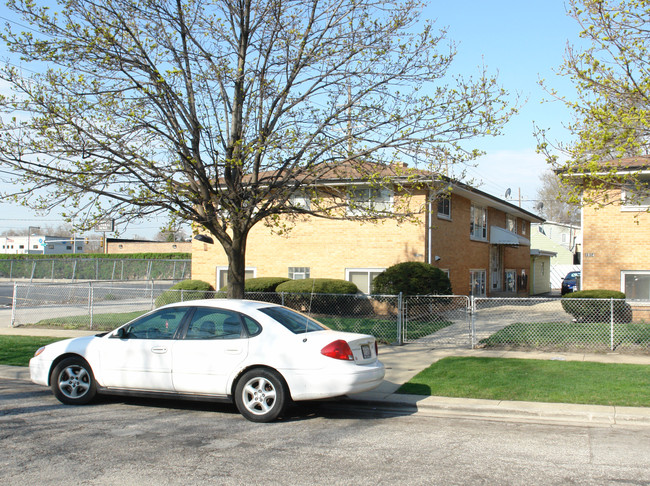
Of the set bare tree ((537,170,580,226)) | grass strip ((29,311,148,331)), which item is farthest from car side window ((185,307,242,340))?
bare tree ((537,170,580,226))

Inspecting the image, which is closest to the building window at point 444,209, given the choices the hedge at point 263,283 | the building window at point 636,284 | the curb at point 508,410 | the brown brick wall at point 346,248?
the brown brick wall at point 346,248

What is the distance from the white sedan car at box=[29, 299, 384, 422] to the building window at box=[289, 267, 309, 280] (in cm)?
1279

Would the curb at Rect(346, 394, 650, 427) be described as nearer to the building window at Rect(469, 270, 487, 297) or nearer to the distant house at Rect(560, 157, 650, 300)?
the distant house at Rect(560, 157, 650, 300)

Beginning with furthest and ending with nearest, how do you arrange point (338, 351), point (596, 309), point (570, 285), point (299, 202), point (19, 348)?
1. point (570, 285)
2. point (596, 309)
3. point (299, 202)
4. point (19, 348)
5. point (338, 351)

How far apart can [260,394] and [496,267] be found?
79.1 ft

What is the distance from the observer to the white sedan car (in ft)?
24.5

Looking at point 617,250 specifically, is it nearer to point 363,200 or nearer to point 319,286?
point 363,200

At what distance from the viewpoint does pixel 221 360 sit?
7.70m

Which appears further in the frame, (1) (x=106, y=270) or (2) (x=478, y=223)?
(1) (x=106, y=270)

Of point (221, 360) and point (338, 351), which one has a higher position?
point (338, 351)

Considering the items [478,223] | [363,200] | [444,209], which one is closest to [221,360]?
[363,200]

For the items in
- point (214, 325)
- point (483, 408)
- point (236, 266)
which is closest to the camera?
point (214, 325)

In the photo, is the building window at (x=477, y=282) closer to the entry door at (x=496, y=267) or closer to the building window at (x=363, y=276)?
the entry door at (x=496, y=267)

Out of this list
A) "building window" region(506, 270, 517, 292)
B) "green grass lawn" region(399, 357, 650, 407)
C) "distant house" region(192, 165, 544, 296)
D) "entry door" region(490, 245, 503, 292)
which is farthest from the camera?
"building window" region(506, 270, 517, 292)
